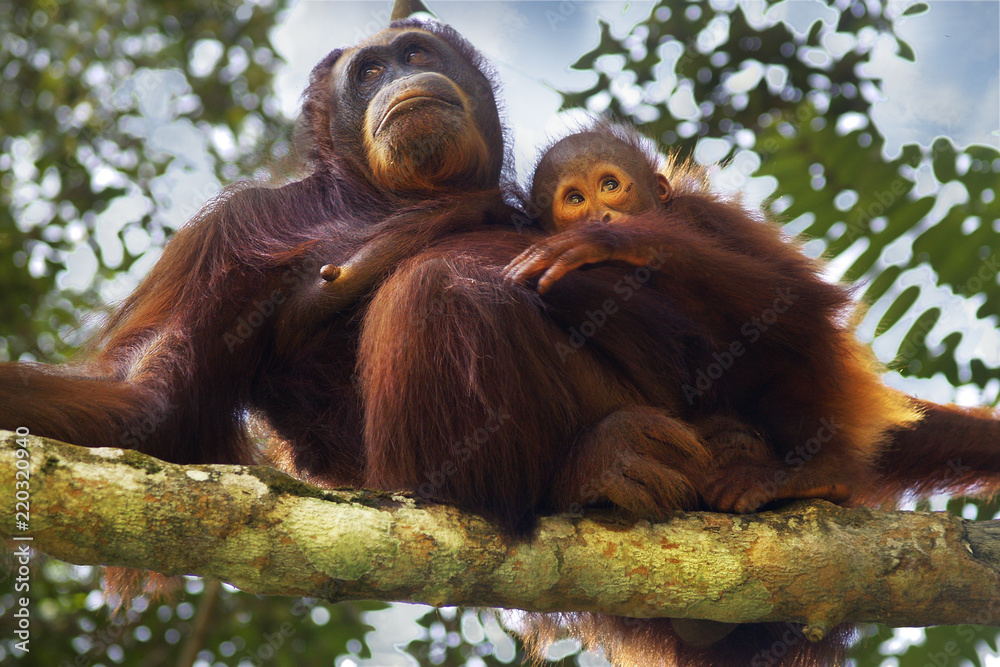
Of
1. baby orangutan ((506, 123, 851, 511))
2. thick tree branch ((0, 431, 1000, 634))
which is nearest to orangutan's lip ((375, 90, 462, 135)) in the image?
baby orangutan ((506, 123, 851, 511))

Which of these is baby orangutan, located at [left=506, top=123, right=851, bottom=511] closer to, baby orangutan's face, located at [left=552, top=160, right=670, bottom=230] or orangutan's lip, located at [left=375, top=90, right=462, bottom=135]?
baby orangutan's face, located at [left=552, top=160, right=670, bottom=230]

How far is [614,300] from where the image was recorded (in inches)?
102

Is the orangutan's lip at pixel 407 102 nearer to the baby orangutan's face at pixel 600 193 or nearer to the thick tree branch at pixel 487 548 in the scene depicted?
the baby orangutan's face at pixel 600 193

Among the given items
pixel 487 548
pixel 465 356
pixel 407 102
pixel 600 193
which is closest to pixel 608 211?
pixel 600 193

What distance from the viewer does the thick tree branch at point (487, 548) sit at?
179cm

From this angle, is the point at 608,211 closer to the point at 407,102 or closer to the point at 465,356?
the point at 407,102

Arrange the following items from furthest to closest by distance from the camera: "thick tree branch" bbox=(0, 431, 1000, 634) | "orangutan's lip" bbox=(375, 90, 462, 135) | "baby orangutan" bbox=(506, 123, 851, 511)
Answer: "orangutan's lip" bbox=(375, 90, 462, 135)
"baby orangutan" bbox=(506, 123, 851, 511)
"thick tree branch" bbox=(0, 431, 1000, 634)

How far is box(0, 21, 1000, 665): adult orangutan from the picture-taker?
90.7 inches

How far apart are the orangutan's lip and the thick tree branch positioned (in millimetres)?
1502

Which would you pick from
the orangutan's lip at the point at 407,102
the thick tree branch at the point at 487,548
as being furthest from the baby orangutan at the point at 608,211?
the orangutan's lip at the point at 407,102

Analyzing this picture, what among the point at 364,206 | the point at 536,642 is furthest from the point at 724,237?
the point at 536,642

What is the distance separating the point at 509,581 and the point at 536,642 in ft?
3.27

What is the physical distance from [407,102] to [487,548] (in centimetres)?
168

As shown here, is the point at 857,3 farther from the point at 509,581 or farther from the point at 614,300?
the point at 509,581
